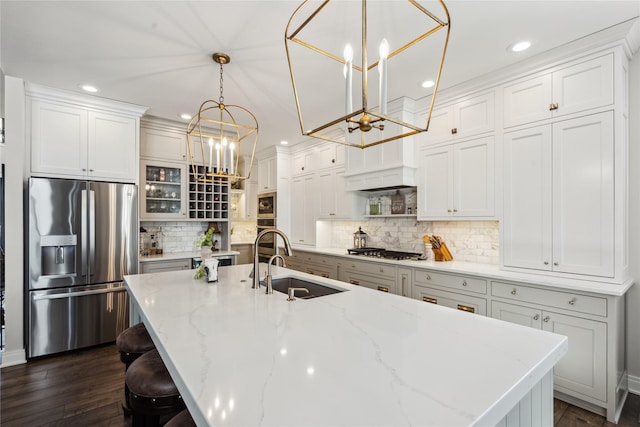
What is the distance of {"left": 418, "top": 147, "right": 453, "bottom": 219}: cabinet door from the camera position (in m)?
3.20

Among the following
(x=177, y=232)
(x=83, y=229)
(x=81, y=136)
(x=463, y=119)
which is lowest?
(x=177, y=232)

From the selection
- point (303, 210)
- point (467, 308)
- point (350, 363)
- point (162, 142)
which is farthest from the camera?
point (303, 210)

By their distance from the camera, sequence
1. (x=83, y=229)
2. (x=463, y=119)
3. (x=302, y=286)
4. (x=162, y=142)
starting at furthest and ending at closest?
(x=162, y=142) < (x=83, y=229) < (x=463, y=119) < (x=302, y=286)

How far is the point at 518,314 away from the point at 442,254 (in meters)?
1.01

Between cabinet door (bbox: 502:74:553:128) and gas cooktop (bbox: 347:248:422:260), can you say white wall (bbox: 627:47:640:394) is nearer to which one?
cabinet door (bbox: 502:74:553:128)

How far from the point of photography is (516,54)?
250 centimetres

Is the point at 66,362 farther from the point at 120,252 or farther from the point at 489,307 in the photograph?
the point at 489,307

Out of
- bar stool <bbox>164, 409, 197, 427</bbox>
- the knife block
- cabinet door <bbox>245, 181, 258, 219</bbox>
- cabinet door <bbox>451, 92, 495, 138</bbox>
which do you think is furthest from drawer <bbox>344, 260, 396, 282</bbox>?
cabinet door <bbox>245, 181, 258, 219</bbox>

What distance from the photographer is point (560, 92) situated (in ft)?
8.02

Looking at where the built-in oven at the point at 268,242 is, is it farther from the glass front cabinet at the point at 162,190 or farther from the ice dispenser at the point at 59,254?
the ice dispenser at the point at 59,254

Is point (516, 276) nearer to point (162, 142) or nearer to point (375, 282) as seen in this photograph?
point (375, 282)

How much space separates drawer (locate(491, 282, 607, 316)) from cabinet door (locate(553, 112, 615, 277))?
0.69ft

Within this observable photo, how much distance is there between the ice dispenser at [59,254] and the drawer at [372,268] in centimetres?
301

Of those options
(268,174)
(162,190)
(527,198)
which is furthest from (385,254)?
(162,190)
